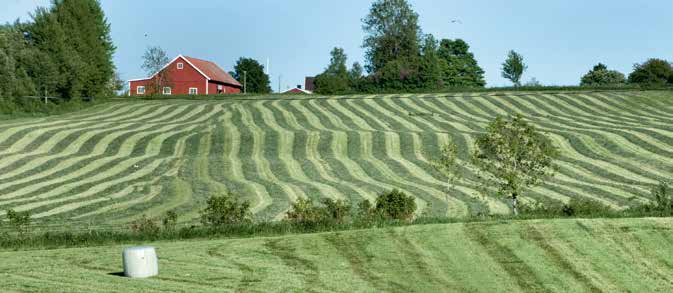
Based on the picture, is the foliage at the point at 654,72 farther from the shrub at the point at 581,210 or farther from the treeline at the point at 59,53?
the shrub at the point at 581,210

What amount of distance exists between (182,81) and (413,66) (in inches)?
1543

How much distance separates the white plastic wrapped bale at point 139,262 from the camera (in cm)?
2095

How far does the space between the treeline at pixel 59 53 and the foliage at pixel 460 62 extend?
275ft

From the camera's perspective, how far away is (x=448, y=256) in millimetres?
23812

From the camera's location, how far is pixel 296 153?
6388 centimetres

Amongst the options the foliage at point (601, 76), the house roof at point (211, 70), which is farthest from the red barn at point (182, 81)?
the foliage at point (601, 76)

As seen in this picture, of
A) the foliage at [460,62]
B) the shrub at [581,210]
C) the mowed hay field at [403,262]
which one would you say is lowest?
the mowed hay field at [403,262]

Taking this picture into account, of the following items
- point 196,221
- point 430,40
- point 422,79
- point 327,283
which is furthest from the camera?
point 430,40

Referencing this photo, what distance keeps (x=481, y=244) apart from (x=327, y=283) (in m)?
5.85

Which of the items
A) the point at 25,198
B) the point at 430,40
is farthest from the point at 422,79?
the point at 25,198

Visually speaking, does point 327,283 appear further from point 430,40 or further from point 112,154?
point 430,40

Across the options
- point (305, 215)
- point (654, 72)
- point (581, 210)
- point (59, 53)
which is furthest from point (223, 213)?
point (654, 72)

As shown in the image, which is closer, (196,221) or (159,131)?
(196,221)

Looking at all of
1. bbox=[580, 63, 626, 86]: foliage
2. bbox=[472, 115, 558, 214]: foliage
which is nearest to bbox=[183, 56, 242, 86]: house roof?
bbox=[580, 63, 626, 86]: foliage
